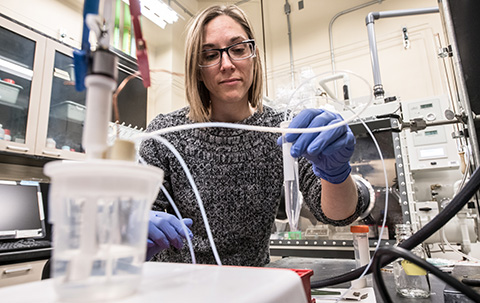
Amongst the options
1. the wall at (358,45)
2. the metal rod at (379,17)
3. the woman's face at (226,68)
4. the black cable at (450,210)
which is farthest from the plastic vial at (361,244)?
the wall at (358,45)

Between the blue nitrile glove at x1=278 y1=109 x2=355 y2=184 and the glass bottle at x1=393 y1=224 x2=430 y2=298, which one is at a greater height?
the blue nitrile glove at x1=278 y1=109 x2=355 y2=184

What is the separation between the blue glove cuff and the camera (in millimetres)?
736

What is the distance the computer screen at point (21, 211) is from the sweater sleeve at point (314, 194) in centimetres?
165

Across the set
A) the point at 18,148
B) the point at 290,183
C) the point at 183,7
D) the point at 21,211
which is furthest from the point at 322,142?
the point at 183,7

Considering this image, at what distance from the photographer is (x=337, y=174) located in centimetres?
74

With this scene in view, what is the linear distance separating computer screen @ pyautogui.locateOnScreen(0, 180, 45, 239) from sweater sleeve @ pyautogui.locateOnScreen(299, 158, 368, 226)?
1649mm

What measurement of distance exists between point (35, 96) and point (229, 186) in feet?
5.86

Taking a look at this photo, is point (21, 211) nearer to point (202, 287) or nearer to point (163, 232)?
point (163, 232)

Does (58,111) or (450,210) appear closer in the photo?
(450,210)

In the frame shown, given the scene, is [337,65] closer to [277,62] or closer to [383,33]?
[383,33]

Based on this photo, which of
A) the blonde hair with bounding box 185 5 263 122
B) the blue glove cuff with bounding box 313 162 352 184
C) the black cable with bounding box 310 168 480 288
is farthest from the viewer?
the blonde hair with bounding box 185 5 263 122

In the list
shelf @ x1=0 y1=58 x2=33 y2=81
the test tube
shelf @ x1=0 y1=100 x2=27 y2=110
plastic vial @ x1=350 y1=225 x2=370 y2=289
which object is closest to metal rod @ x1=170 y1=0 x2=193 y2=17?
shelf @ x1=0 y1=58 x2=33 y2=81

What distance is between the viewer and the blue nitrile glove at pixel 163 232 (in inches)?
25.2

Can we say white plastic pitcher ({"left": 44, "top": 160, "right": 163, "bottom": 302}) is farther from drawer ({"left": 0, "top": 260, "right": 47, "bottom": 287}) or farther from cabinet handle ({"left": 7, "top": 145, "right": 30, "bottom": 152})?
cabinet handle ({"left": 7, "top": 145, "right": 30, "bottom": 152})
